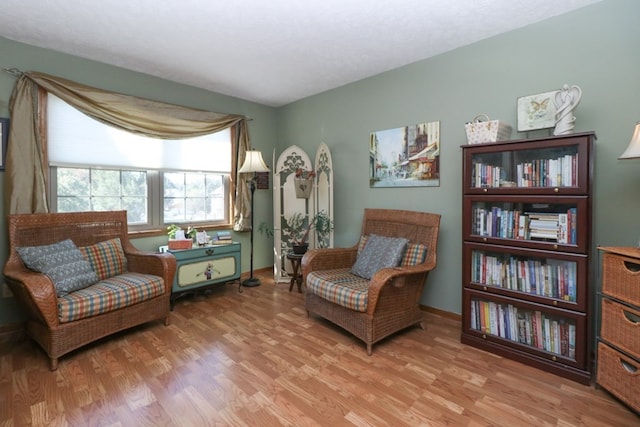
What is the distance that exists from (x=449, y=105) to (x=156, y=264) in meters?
2.97

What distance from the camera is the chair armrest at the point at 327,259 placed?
112 inches

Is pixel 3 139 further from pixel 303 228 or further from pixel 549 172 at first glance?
pixel 549 172

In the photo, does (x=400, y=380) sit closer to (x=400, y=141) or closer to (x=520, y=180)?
(x=520, y=180)

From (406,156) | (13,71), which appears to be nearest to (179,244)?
(13,71)

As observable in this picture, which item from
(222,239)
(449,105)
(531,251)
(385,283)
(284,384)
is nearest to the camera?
(284,384)

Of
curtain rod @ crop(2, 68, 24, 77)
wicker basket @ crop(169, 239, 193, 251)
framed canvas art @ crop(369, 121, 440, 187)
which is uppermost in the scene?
curtain rod @ crop(2, 68, 24, 77)

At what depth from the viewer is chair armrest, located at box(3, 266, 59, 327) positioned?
1.96m

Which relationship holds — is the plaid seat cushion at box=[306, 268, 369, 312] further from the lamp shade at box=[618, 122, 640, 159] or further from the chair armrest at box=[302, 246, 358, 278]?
the lamp shade at box=[618, 122, 640, 159]

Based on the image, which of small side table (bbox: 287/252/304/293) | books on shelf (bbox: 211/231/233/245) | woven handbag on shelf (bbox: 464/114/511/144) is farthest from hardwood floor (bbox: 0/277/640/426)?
woven handbag on shelf (bbox: 464/114/511/144)

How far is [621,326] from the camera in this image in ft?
5.57

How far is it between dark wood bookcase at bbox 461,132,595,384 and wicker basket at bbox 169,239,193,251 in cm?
264

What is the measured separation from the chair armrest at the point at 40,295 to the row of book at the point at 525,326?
2.92 meters

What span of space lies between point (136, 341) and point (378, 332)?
1.88m

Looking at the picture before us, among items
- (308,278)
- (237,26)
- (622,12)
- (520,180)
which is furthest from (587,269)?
(237,26)
